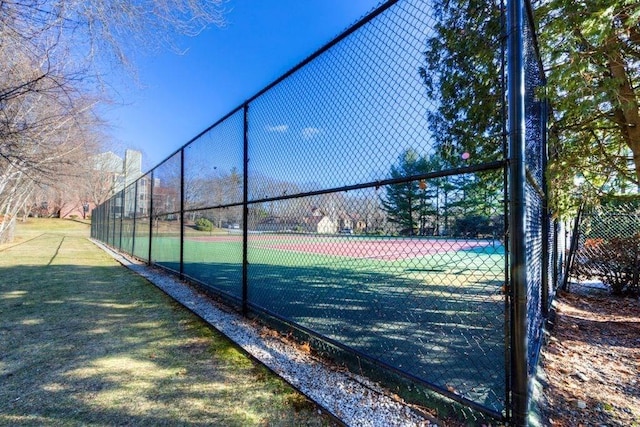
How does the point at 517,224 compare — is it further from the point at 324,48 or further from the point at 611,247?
the point at 611,247

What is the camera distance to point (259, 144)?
3480mm

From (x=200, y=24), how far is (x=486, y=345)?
4.17m

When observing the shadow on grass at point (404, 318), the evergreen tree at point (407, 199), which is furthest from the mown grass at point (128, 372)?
the evergreen tree at point (407, 199)

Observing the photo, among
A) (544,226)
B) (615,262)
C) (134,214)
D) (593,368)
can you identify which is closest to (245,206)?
(544,226)

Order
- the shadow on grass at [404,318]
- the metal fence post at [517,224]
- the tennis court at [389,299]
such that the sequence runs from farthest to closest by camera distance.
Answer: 1. the shadow on grass at [404,318]
2. the tennis court at [389,299]
3. the metal fence post at [517,224]

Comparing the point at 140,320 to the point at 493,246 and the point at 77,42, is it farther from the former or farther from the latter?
the point at 493,246

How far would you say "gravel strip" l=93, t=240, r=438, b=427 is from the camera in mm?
1734

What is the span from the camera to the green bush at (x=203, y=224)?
205 inches

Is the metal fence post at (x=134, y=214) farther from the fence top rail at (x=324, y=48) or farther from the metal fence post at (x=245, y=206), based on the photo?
the metal fence post at (x=245, y=206)

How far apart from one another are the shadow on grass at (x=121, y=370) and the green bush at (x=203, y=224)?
147cm

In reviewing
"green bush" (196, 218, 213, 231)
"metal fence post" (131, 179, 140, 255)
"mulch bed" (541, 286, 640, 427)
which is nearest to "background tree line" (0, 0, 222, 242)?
"green bush" (196, 218, 213, 231)

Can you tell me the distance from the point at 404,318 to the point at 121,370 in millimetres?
2822

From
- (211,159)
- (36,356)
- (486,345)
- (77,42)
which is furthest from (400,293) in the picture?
(77,42)

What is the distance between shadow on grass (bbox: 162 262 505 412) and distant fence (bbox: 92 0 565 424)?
2cm
